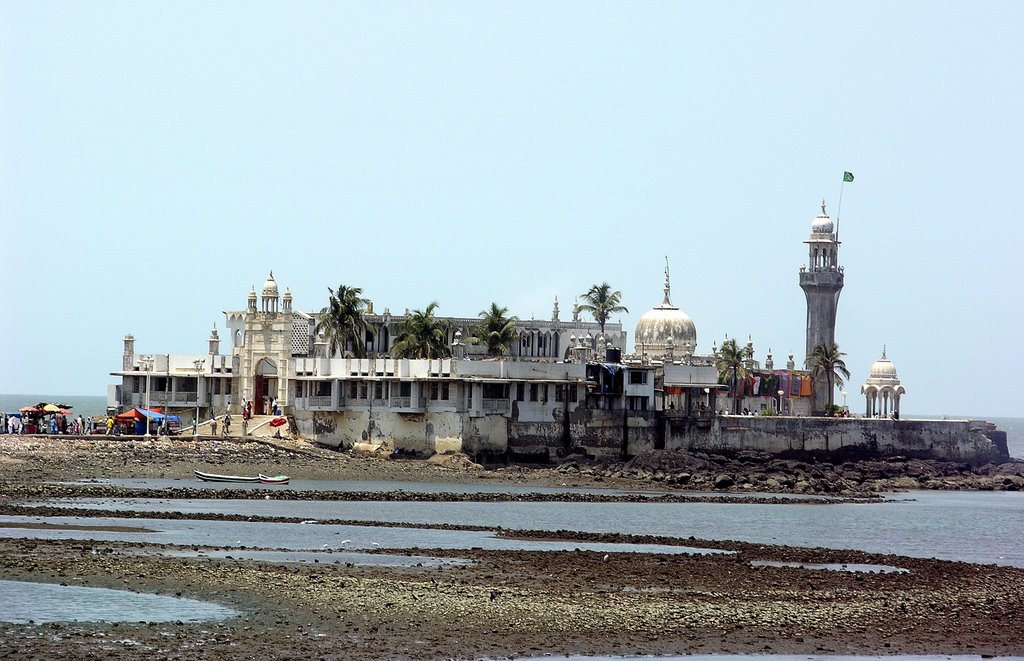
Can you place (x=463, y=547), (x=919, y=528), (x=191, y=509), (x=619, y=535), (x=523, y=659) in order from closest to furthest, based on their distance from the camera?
1. (x=523, y=659)
2. (x=463, y=547)
3. (x=619, y=535)
4. (x=191, y=509)
5. (x=919, y=528)

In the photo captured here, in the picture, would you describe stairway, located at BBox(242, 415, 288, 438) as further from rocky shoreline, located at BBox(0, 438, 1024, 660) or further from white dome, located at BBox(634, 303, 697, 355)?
rocky shoreline, located at BBox(0, 438, 1024, 660)

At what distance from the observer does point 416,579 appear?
42.2 meters

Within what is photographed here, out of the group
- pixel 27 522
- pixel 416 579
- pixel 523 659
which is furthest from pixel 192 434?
pixel 523 659

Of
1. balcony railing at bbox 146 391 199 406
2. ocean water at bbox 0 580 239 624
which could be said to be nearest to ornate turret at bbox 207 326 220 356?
balcony railing at bbox 146 391 199 406

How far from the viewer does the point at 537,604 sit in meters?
39.2

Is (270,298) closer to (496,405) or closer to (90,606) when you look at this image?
(496,405)

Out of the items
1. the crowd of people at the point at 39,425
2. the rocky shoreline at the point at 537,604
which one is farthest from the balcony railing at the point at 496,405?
the rocky shoreline at the point at 537,604

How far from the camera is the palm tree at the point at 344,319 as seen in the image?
96.0 meters

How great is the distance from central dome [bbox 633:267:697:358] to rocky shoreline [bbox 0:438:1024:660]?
53982mm

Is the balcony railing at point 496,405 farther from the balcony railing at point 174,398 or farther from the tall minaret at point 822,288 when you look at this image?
the tall minaret at point 822,288

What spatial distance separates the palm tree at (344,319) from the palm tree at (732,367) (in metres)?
23.9

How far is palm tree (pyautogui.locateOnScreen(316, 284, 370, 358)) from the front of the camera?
96.0 m

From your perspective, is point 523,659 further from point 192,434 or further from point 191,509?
point 192,434

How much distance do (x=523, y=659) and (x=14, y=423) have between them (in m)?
63.1
